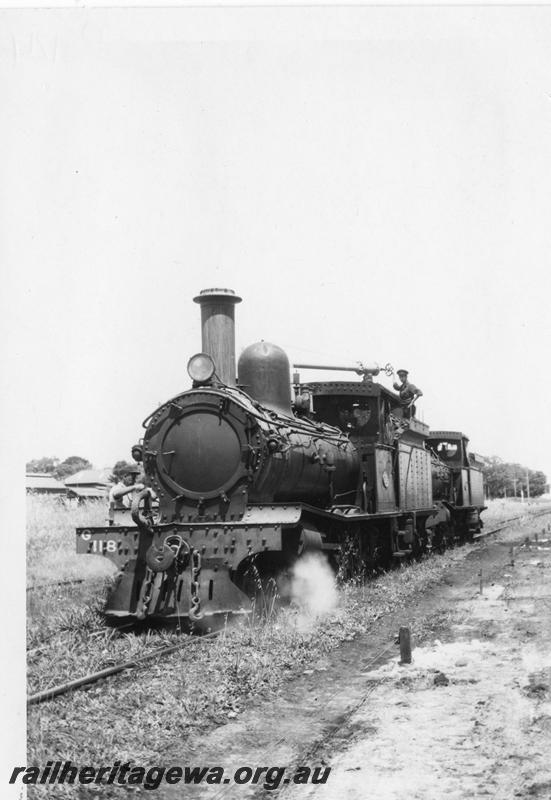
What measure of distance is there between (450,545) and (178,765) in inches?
664

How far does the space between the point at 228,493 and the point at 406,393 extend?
266 inches

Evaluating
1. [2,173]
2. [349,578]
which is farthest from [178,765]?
[349,578]

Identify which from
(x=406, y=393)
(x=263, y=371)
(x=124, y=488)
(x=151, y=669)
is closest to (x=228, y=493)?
(x=124, y=488)

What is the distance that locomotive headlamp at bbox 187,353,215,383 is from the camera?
9.20 metres

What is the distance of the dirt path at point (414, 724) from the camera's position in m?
4.29

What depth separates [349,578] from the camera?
11.4 meters

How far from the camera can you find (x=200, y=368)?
364 inches

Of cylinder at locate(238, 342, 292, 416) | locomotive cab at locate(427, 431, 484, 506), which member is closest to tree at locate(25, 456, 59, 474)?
locomotive cab at locate(427, 431, 484, 506)

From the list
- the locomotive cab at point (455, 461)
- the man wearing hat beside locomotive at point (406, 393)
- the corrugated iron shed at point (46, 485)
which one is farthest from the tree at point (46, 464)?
the man wearing hat beside locomotive at point (406, 393)

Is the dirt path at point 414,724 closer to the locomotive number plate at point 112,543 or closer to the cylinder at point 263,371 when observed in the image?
the locomotive number plate at point 112,543

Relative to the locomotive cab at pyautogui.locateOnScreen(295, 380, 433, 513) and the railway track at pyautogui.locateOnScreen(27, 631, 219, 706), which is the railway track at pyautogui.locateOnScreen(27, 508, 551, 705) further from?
the locomotive cab at pyautogui.locateOnScreen(295, 380, 433, 513)

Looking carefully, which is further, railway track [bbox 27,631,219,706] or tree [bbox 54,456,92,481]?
tree [bbox 54,456,92,481]

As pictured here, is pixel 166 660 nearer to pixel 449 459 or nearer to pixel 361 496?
pixel 361 496

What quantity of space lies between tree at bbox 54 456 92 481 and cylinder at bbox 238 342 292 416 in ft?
186
